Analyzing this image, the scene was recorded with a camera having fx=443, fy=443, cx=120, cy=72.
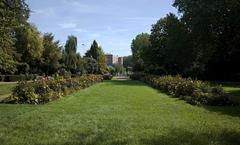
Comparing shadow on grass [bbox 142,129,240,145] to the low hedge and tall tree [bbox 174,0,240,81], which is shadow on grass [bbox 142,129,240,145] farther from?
tall tree [bbox 174,0,240,81]

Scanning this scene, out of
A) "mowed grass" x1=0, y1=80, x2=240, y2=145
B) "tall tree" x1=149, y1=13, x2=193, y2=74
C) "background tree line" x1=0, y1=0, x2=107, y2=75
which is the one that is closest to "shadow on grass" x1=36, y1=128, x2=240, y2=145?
"mowed grass" x1=0, y1=80, x2=240, y2=145

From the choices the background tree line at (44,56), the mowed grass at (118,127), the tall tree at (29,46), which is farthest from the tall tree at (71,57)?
the mowed grass at (118,127)

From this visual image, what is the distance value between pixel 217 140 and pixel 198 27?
4040 centimetres

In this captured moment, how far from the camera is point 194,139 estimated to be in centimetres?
1046

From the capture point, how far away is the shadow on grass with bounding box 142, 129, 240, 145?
10.0 metres

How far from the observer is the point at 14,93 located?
2136 cm

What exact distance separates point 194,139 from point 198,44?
4674 centimetres

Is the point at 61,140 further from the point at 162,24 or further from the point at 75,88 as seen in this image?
the point at 162,24

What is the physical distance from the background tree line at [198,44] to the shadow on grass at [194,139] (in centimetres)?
2312

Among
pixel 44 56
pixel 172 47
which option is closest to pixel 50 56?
pixel 44 56

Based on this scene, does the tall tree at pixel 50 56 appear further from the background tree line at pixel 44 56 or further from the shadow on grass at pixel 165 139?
the shadow on grass at pixel 165 139

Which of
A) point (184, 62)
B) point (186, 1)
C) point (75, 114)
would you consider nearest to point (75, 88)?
point (75, 114)

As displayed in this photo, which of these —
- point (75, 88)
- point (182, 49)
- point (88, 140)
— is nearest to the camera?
point (88, 140)

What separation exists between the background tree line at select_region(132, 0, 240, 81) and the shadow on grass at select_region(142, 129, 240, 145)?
2312 cm
